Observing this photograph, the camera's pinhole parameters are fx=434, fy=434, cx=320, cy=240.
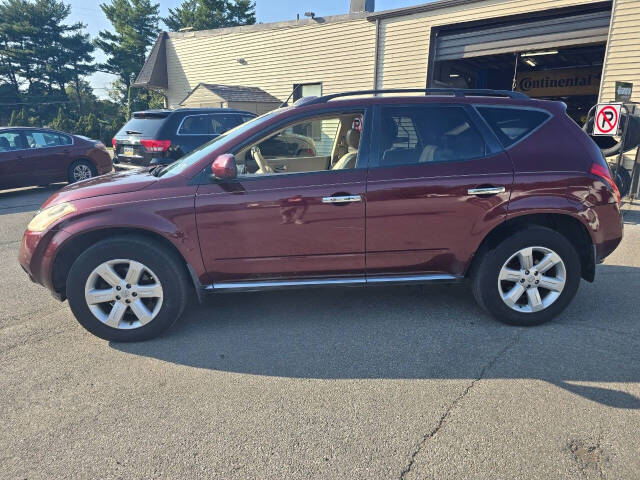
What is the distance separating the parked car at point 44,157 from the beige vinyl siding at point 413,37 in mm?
8528

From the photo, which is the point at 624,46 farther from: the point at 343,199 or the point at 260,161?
the point at 260,161

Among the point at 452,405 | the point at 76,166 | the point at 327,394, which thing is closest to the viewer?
the point at 452,405

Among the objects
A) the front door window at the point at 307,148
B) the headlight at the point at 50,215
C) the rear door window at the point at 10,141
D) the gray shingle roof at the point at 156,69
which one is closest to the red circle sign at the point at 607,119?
the front door window at the point at 307,148

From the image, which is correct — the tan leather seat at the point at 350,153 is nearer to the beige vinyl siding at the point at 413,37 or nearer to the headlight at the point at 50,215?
the headlight at the point at 50,215

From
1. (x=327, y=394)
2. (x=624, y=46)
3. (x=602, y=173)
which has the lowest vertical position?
(x=327, y=394)

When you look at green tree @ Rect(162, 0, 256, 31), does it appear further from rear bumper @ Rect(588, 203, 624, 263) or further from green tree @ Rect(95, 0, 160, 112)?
rear bumper @ Rect(588, 203, 624, 263)

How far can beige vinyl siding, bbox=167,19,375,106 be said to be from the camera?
554 inches

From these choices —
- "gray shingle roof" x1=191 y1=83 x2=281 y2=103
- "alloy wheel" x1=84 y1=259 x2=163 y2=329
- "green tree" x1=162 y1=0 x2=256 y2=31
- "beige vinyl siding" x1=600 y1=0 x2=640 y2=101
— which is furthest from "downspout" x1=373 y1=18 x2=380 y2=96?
"green tree" x1=162 y1=0 x2=256 y2=31

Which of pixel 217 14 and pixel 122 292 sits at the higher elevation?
pixel 217 14

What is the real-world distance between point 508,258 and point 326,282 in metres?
1.42

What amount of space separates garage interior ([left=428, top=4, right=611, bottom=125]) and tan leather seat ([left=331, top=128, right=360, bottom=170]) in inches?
367

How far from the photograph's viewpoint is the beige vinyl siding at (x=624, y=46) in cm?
905

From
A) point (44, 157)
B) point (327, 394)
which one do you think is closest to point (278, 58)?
point (44, 157)

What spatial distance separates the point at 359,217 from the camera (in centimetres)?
328
